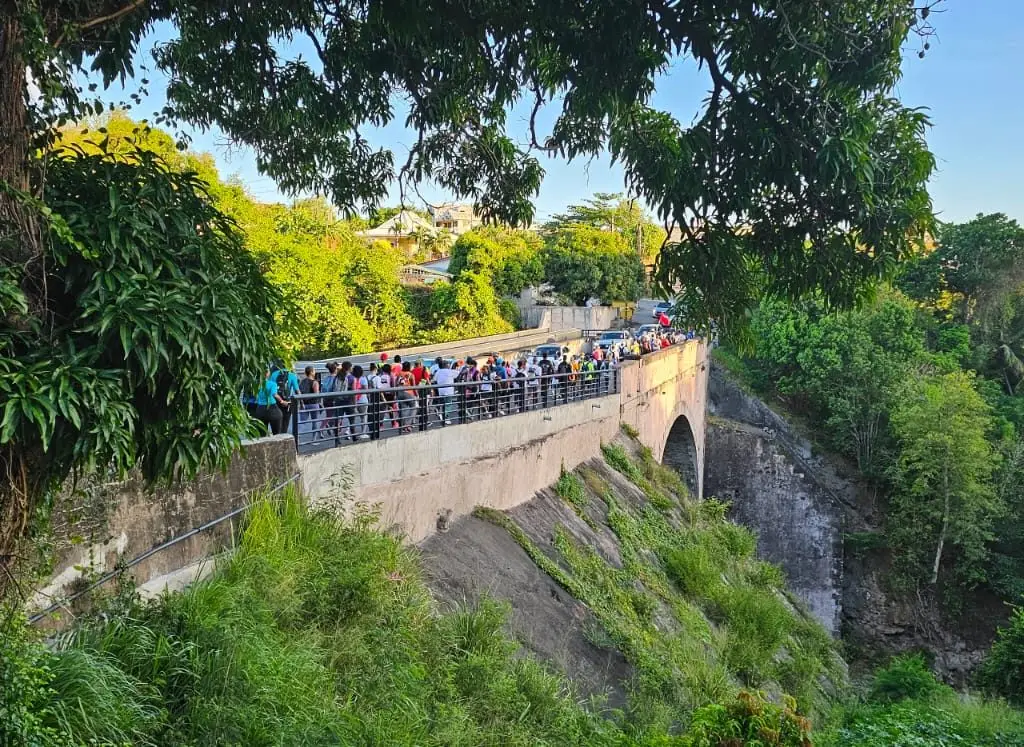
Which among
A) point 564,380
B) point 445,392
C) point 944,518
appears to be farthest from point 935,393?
point 445,392

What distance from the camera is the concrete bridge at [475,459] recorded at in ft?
28.5

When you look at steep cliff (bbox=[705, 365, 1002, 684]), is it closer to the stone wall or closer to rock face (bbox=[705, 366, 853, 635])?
rock face (bbox=[705, 366, 853, 635])

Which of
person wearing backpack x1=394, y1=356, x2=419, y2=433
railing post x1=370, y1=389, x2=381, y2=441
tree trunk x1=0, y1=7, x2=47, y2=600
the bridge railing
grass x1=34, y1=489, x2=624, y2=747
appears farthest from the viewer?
person wearing backpack x1=394, y1=356, x2=419, y2=433

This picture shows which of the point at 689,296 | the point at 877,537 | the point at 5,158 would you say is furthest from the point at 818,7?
the point at 877,537

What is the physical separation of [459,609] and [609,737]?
1.83 m

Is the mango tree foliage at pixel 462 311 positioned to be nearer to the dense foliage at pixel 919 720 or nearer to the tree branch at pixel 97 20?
the dense foliage at pixel 919 720

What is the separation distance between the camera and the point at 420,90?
7.04m

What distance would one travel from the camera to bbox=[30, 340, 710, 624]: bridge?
5238 mm

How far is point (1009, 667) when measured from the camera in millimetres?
19312

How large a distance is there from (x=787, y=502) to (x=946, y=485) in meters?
5.54

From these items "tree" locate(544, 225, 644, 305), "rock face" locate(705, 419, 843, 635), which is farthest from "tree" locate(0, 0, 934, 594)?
"tree" locate(544, 225, 644, 305)

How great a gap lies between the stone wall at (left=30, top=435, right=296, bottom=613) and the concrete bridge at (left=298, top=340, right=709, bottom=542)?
1022 millimetres

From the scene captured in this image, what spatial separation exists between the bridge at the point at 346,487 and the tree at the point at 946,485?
1344cm

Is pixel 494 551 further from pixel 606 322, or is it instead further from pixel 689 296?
pixel 606 322
